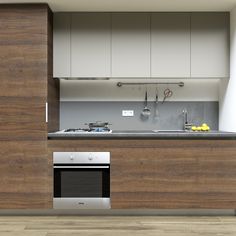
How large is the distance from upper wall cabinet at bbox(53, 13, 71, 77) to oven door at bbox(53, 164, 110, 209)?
108 centimetres

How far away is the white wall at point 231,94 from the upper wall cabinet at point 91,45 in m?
1.34

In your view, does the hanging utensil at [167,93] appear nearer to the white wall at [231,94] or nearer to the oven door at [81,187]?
the white wall at [231,94]

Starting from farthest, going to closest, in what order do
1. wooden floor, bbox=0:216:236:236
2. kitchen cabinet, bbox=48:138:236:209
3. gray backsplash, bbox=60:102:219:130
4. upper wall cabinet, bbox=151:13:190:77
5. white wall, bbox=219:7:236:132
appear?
gray backsplash, bbox=60:102:219:130 < upper wall cabinet, bbox=151:13:190:77 < white wall, bbox=219:7:236:132 < kitchen cabinet, bbox=48:138:236:209 < wooden floor, bbox=0:216:236:236

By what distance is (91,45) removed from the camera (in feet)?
13.6

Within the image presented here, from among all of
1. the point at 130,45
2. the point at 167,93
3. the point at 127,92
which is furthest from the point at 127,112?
the point at 130,45

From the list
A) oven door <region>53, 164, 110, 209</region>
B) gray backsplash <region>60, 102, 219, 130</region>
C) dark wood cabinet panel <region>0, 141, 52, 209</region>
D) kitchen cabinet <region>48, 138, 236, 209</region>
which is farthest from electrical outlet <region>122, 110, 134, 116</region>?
dark wood cabinet panel <region>0, 141, 52, 209</region>

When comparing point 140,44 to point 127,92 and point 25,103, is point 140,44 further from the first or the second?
point 25,103

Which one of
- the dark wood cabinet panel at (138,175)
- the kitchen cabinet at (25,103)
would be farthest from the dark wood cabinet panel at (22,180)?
the dark wood cabinet panel at (138,175)

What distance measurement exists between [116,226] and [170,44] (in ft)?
6.67

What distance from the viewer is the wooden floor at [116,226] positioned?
3271 mm

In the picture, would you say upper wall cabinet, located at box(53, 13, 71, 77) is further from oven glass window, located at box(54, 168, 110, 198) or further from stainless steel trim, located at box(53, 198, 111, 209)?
stainless steel trim, located at box(53, 198, 111, 209)

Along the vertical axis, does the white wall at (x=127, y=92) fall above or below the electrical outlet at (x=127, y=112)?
above

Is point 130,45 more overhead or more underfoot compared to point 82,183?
more overhead

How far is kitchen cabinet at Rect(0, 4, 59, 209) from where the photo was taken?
3762 millimetres
